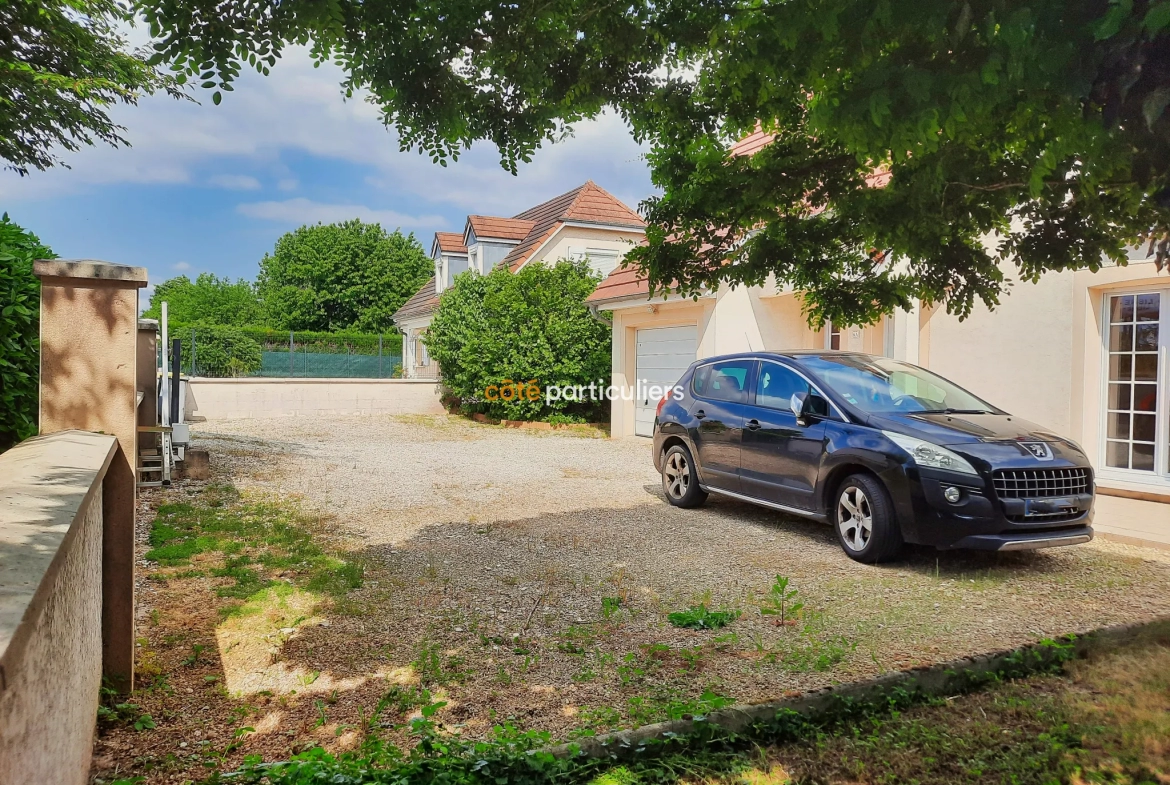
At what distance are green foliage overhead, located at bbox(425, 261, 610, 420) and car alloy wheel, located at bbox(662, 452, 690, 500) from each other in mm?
9764

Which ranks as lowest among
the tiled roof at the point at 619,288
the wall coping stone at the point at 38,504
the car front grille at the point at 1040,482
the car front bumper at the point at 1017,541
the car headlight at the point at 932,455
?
the car front bumper at the point at 1017,541

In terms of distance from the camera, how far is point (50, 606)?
1989 mm

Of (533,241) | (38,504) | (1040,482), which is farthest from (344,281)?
(38,504)

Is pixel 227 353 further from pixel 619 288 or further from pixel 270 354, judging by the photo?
pixel 619 288

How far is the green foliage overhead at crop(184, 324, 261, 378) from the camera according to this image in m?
29.0

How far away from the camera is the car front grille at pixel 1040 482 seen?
18.9ft

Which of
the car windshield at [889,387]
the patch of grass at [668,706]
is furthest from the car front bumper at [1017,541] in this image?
the patch of grass at [668,706]

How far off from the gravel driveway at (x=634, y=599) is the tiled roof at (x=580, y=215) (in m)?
17.0

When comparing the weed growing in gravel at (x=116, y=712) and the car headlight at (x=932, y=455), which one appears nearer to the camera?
the weed growing in gravel at (x=116, y=712)

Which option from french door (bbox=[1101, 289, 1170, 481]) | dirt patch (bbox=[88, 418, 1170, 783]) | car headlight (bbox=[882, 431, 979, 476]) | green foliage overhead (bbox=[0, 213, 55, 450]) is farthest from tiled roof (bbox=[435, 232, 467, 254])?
car headlight (bbox=[882, 431, 979, 476])

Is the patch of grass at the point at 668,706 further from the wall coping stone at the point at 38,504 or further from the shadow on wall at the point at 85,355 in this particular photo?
the shadow on wall at the point at 85,355

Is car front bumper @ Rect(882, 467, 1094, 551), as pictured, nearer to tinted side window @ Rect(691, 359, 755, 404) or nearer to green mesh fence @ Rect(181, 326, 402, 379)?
tinted side window @ Rect(691, 359, 755, 404)

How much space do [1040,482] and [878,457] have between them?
1.19 meters

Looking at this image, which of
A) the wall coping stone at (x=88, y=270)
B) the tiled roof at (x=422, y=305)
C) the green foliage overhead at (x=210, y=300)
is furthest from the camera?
the green foliage overhead at (x=210, y=300)
